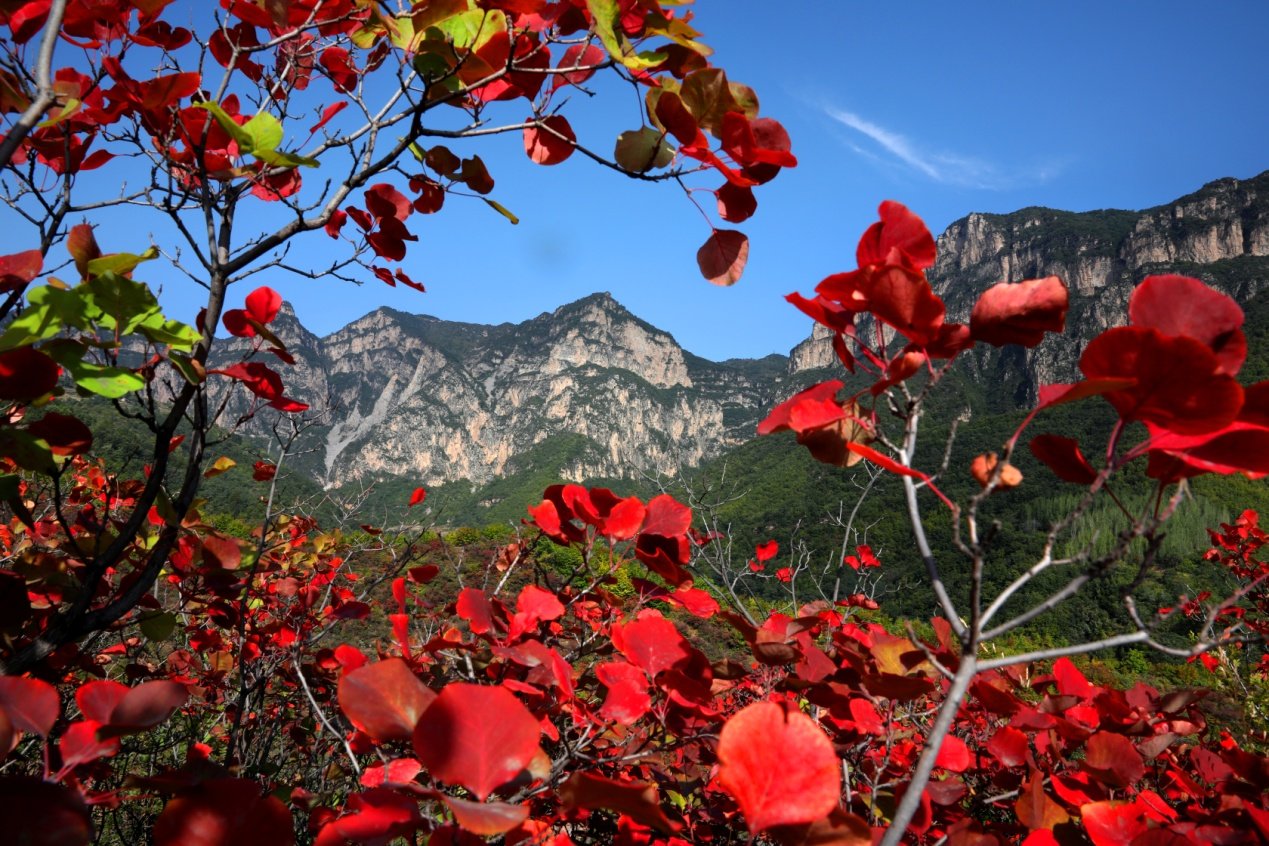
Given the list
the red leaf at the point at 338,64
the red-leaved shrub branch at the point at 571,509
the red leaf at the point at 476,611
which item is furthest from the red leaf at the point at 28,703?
the red leaf at the point at 338,64

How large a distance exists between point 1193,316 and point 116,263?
32.3 inches

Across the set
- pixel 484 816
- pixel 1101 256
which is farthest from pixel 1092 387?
pixel 1101 256

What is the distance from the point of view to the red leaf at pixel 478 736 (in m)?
0.37

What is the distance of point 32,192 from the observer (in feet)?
2.76

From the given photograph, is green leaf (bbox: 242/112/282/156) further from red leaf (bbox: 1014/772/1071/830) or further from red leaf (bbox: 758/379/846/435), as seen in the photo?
red leaf (bbox: 1014/772/1071/830)

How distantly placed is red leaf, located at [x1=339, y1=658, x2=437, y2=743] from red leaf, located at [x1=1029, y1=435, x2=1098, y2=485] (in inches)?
19.9

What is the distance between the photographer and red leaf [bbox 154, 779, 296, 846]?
0.35 m

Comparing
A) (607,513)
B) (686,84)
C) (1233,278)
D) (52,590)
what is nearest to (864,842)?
(607,513)

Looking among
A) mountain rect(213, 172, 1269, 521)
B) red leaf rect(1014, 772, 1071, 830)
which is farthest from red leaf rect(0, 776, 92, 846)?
mountain rect(213, 172, 1269, 521)

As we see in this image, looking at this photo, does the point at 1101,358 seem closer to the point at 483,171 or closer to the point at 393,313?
the point at 483,171

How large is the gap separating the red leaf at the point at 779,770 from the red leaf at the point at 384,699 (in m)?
0.21

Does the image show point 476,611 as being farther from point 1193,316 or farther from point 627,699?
point 1193,316

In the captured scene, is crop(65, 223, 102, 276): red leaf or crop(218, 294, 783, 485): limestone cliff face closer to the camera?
crop(65, 223, 102, 276): red leaf

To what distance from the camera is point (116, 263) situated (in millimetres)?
540
